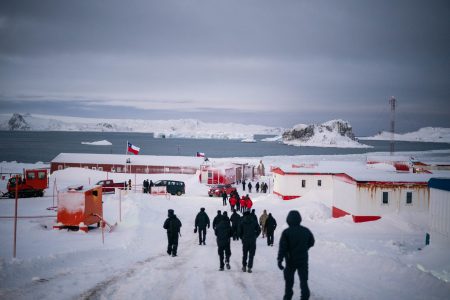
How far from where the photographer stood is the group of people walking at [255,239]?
7371 mm

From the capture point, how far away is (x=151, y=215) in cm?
2206

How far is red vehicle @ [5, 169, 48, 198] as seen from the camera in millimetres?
30047

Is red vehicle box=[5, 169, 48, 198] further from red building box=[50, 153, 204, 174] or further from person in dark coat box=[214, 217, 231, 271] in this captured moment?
red building box=[50, 153, 204, 174]

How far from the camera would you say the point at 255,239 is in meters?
10.5

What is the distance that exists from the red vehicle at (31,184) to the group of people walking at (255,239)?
20496 mm

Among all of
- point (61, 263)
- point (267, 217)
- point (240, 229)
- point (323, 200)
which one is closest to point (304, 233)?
point (240, 229)

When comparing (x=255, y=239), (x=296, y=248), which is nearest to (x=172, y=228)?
(x=255, y=239)

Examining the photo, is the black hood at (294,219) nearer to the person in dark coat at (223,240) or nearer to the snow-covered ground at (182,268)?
the snow-covered ground at (182,268)

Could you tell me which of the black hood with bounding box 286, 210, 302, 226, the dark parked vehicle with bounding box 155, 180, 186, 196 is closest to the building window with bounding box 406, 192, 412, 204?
the black hood with bounding box 286, 210, 302, 226

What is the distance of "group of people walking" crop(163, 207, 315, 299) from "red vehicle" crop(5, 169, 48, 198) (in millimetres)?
20496

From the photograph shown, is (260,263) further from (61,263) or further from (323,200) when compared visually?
(323,200)

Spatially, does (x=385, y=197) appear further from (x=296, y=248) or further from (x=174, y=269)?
(x=296, y=248)

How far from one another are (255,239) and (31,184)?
86.6ft

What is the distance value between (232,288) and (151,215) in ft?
45.6
